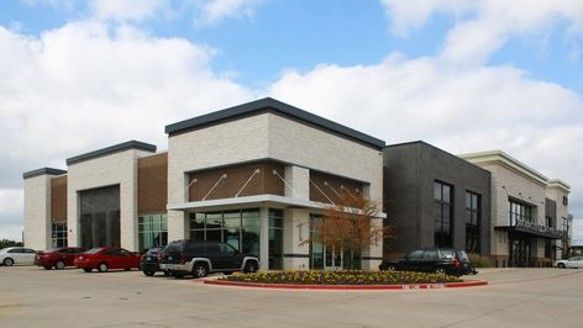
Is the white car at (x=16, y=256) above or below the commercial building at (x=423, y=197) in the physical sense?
below

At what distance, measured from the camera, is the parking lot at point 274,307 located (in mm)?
12539

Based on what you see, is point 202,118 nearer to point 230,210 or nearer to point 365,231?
point 230,210

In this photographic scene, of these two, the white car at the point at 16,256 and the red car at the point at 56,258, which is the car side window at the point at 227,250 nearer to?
the red car at the point at 56,258

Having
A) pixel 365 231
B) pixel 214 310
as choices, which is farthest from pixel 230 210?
pixel 214 310

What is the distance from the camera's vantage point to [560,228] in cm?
8225

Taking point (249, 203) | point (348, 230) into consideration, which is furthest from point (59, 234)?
point (348, 230)

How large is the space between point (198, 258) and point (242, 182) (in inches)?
296

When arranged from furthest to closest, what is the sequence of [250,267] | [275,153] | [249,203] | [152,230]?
1. [152,230]
2. [275,153]
3. [249,203]
4. [250,267]

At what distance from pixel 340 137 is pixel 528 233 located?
105 ft

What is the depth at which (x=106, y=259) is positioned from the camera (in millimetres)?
33750

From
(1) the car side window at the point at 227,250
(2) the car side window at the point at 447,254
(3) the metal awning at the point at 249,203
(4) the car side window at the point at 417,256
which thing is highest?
(3) the metal awning at the point at 249,203

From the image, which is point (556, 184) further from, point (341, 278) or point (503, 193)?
point (341, 278)

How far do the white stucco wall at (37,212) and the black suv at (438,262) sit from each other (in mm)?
32400

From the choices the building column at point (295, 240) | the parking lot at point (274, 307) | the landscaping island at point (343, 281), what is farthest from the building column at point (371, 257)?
the parking lot at point (274, 307)
